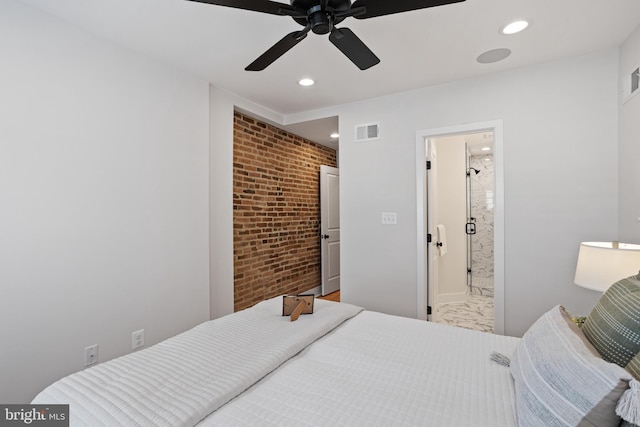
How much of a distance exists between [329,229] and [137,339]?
3.11 m

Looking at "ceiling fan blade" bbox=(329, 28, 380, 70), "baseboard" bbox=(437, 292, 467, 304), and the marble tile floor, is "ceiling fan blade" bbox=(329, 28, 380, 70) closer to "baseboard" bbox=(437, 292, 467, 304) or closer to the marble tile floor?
the marble tile floor

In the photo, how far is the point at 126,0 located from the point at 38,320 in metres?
1.92

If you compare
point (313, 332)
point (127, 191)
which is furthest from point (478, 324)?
point (127, 191)

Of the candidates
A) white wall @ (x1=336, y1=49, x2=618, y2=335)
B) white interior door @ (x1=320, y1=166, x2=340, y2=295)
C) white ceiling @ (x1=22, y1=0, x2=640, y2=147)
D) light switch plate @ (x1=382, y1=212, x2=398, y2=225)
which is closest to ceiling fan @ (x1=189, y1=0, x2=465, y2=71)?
white ceiling @ (x1=22, y1=0, x2=640, y2=147)

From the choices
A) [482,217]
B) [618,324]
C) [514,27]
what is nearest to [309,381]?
[618,324]

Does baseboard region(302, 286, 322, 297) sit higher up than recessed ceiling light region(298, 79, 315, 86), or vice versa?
recessed ceiling light region(298, 79, 315, 86)

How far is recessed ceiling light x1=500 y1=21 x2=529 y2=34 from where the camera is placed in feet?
6.61

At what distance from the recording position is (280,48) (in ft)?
5.58

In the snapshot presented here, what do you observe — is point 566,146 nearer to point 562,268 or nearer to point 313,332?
point 562,268

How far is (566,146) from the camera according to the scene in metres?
2.49

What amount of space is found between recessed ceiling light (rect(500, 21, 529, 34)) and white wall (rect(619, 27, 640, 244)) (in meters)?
0.76

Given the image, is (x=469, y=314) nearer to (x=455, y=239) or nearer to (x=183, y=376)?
(x=455, y=239)

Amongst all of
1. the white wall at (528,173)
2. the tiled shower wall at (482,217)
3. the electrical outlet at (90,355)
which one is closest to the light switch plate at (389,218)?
the white wall at (528,173)

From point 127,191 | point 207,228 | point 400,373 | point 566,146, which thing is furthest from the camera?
point 207,228
